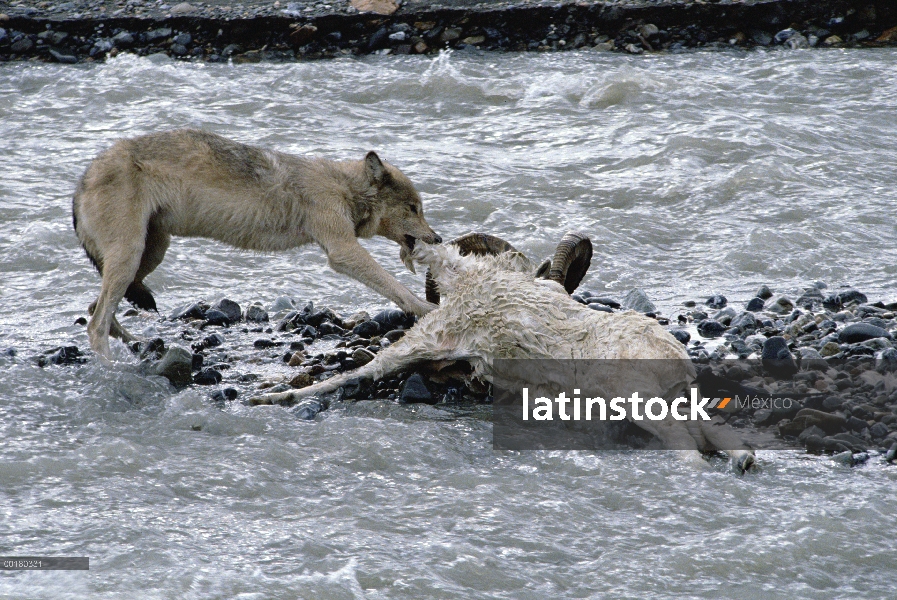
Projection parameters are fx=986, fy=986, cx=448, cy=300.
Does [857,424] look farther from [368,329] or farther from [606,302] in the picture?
[368,329]

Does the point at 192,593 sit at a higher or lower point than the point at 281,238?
lower

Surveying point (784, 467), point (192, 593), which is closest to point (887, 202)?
point (784, 467)

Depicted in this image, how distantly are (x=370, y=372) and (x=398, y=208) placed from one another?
162 cm

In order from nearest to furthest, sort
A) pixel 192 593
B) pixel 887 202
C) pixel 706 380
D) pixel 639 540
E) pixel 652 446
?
1. pixel 192 593
2. pixel 639 540
3. pixel 652 446
4. pixel 706 380
5. pixel 887 202

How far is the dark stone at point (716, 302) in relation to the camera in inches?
298

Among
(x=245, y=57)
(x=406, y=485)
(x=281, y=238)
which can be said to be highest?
(x=245, y=57)

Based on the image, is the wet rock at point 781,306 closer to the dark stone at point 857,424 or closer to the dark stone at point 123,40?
→ the dark stone at point 857,424

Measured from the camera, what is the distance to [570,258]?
6.51 m

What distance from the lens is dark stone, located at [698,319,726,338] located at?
6.93m

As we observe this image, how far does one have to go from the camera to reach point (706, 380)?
6.09m

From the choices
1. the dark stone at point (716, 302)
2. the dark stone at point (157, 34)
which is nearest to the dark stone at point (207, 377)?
the dark stone at point (716, 302)

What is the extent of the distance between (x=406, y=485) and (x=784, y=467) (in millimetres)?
1939

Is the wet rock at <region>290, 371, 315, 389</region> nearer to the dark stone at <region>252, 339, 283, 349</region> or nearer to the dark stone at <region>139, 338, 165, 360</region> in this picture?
the dark stone at <region>252, 339, 283, 349</region>

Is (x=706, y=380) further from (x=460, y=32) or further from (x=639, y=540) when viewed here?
(x=460, y=32)
